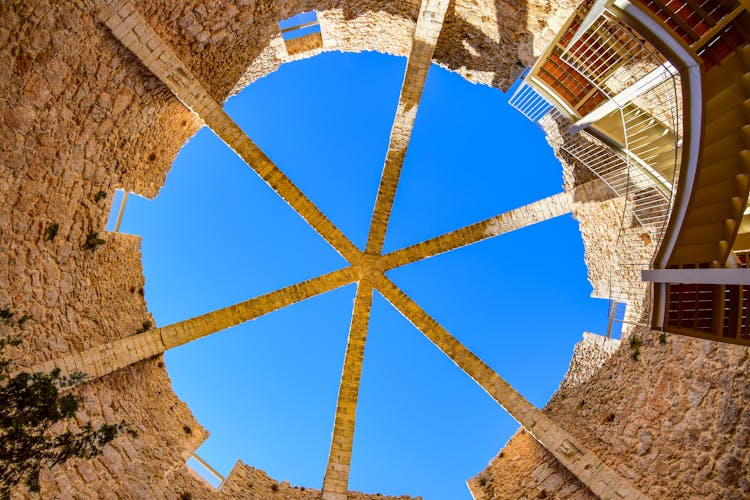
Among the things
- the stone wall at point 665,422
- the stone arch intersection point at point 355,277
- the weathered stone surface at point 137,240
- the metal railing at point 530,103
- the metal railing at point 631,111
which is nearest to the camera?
the weathered stone surface at point 137,240

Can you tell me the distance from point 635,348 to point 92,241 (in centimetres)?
999

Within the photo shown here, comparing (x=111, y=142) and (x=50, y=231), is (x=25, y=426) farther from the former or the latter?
(x=111, y=142)

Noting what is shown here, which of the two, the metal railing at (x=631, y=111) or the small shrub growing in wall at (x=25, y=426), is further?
the metal railing at (x=631, y=111)

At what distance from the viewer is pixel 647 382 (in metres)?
8.15

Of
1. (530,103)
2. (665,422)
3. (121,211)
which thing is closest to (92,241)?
(121,211)

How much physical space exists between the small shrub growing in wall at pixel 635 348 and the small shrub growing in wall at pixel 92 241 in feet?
32.4

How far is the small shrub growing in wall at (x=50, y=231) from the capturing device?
6.63 m

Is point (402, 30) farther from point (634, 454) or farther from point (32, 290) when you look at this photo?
point (634, 454)

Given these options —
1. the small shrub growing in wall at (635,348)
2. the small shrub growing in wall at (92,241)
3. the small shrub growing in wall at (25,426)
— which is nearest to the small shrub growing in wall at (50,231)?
the small shrub growing in wall at (92,241)

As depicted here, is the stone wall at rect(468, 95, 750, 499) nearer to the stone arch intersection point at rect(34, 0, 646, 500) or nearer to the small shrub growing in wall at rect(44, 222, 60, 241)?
the stone arch intersection point at rect(34, 0, 646, 500)

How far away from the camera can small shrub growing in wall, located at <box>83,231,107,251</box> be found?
24.6 ft

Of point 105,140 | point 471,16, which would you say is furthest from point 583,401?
point 105,140

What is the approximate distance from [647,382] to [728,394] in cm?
144

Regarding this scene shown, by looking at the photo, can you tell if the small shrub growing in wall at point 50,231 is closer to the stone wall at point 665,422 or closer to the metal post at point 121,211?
the metal post at point 121,211
